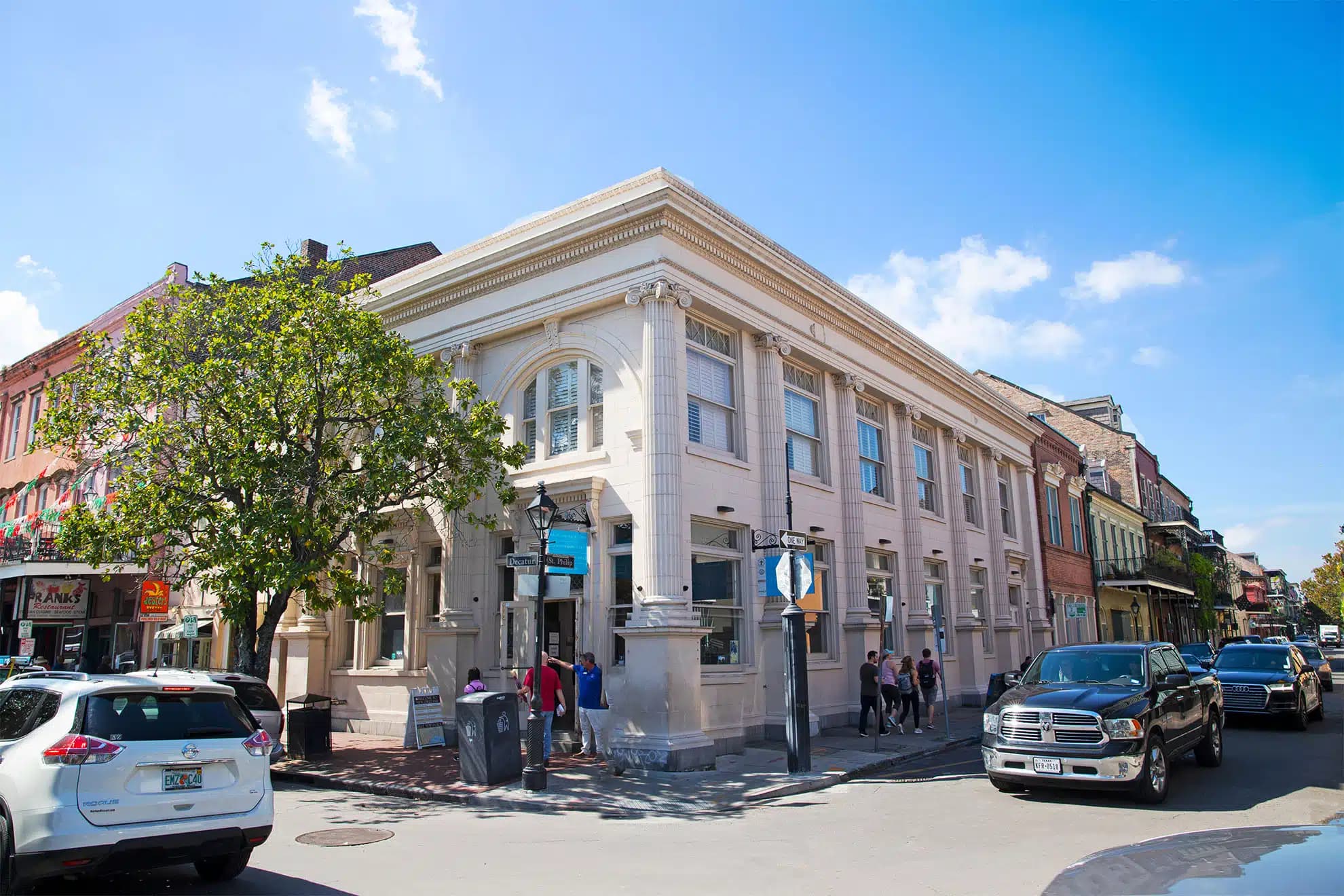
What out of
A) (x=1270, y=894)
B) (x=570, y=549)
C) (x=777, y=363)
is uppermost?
(x=777, y=363)

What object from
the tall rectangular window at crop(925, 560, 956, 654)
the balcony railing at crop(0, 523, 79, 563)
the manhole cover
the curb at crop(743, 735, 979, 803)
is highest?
the balcony railing at crop(0, 523, 79, 563)

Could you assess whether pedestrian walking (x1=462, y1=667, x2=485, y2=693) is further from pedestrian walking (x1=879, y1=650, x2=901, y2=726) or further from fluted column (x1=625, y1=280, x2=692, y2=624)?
pedestrian walking (x1=879, y1=650, x2=901, y2=726)

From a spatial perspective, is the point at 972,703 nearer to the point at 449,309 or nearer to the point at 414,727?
the point at 414,727

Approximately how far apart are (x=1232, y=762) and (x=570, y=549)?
35.7 ft

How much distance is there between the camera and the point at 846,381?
21422mm

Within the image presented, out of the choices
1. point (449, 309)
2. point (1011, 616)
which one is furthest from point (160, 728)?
point (1011, 616)

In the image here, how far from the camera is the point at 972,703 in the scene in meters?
24.8

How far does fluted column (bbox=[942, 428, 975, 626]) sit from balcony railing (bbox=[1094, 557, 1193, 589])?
54.0 feet

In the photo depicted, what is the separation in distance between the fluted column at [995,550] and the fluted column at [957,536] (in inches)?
91.5

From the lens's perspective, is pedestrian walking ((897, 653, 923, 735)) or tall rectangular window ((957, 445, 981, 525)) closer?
pedestrian walking ((897, 653, 923, 735))

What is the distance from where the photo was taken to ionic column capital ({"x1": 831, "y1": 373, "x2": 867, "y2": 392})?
70.2ft

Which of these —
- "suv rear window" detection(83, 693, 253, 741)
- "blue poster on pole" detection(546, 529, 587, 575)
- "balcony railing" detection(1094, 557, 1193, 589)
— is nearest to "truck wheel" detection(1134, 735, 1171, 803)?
"blue poster on pole" detection(546, 529, 587, 575)

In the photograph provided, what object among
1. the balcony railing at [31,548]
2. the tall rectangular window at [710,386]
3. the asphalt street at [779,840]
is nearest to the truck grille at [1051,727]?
the asphalt street at [779,840]

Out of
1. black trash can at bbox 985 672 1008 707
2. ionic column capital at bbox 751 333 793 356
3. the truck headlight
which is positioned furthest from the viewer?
ionic column capital at bbox 751 333 793 356
